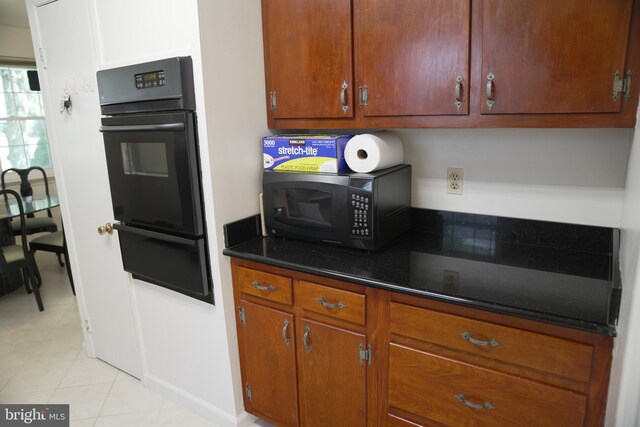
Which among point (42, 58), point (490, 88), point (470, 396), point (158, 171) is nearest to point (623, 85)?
point (490, 88)

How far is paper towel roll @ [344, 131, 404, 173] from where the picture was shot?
1657 millimetres

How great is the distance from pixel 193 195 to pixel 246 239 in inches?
12.8

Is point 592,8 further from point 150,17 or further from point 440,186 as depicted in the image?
point 150,17

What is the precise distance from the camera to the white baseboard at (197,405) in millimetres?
2004

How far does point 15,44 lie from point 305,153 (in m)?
4.85

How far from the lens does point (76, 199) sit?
239 cm

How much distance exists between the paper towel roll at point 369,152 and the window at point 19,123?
15.5ft

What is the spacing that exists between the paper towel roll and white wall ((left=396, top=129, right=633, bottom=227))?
22 centimetres

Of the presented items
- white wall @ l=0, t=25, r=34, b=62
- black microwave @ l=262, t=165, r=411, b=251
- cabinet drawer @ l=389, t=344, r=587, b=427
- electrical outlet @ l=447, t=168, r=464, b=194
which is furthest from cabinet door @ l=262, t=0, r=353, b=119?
white wall @ l=0, t=25, r=34, b=62

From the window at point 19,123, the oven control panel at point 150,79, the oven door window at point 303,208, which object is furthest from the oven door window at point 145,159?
the window at point 19,123

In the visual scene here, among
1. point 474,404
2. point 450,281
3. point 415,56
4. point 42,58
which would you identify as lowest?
point 474,404

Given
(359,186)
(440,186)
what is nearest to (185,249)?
(359,186)

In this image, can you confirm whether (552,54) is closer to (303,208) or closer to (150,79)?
(303,208)

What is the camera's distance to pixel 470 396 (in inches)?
53.1
